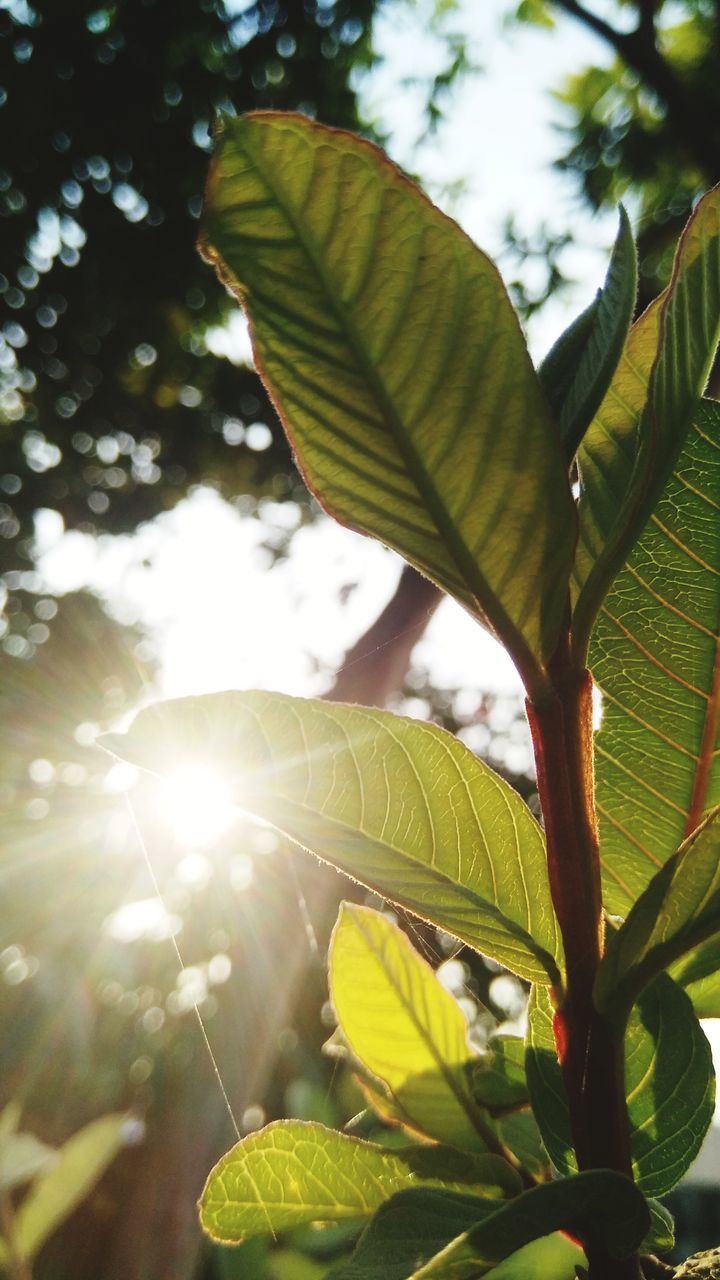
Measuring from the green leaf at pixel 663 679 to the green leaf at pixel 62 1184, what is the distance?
75cm

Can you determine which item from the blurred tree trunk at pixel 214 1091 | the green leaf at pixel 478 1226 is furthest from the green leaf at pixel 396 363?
the blurred tree trunk at pixel 214 1091

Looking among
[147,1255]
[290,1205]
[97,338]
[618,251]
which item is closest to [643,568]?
[618,251]

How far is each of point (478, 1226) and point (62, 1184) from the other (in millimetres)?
810

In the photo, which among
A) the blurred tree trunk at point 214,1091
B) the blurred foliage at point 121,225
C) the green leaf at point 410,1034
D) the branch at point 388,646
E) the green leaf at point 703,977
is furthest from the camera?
the blurred foliage at point 121,225

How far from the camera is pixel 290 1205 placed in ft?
1.81

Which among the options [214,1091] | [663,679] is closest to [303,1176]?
[663,679]

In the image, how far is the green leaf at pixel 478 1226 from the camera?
0.33 meters

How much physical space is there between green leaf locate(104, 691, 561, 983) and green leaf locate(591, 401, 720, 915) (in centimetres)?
10

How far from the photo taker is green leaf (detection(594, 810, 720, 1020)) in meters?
0.38

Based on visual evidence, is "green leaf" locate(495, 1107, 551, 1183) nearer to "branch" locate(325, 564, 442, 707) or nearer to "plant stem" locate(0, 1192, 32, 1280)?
"plant stem" locate(0, 1192, 32, 1280)

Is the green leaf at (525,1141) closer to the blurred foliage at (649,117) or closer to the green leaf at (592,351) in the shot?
the green leaf at (592,351)

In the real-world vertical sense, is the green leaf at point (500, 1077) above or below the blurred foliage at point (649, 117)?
below

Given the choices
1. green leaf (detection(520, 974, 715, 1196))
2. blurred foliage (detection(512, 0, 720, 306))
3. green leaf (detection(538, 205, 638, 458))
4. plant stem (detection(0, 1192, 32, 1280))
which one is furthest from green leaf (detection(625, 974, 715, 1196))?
blurred foliage (detection(512, 0, 720, 306))

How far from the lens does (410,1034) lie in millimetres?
562
